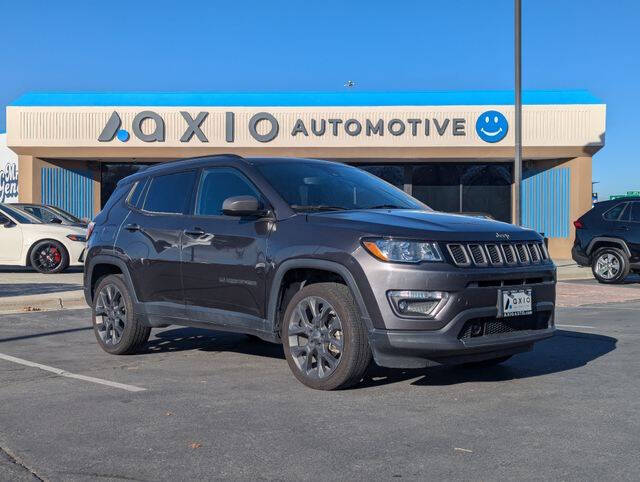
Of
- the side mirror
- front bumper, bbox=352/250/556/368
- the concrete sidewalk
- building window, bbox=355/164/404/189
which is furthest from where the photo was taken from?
building window, bbox=355/164/404/189

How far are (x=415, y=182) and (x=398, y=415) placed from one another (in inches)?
827

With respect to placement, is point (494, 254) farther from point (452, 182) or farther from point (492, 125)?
point (452, 182)

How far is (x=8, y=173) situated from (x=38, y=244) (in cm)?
1509

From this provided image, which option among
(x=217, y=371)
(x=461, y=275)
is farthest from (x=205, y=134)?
(x=461, y=275)

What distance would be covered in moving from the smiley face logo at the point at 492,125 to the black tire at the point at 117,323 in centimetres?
1744

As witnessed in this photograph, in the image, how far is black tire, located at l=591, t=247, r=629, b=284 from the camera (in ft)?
50.3

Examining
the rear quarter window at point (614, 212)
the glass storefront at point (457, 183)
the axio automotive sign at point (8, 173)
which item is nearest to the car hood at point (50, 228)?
the rear quarter window at point (614, 212)

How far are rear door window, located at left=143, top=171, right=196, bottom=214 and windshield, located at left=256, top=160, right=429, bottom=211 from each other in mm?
835

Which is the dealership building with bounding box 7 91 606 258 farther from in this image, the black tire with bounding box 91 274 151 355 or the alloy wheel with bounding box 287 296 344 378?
the alloy wheel with bounding box 287 296 344 378

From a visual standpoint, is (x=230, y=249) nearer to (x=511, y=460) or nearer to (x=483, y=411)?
(x=483, y=411)

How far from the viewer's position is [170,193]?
7.16 m

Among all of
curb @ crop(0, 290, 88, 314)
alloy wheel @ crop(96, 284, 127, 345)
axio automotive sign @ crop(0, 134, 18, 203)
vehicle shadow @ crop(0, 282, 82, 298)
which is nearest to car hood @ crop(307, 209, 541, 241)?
alloy wheel @ crop(96, 284, 127, 345)

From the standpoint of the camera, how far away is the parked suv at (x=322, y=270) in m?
5.26

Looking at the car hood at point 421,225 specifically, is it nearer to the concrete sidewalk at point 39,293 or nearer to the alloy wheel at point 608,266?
the concrete sidewalk at point 39,293
